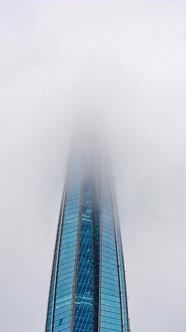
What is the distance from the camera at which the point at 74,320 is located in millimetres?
197750

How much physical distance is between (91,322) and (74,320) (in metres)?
5.96

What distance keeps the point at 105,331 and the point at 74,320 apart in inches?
440

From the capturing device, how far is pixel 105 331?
19825 cm

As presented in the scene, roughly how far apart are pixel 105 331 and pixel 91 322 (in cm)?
559

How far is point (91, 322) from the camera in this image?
653 feet

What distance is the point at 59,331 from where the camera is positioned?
200 metres

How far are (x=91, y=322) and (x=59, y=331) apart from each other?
37.4 ft

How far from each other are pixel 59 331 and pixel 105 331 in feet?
51.6

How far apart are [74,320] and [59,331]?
274 inches
